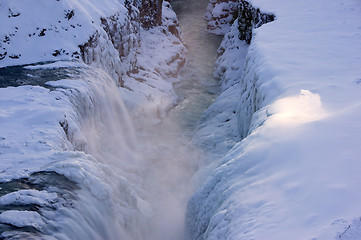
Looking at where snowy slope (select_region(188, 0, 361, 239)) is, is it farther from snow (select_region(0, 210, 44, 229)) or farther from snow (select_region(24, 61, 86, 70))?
snow (select_region(24, 61, 86, 70))

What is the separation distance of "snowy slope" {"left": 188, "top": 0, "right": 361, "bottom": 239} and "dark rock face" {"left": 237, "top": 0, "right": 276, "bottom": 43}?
3575 mm

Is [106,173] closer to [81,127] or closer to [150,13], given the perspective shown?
[81,127]

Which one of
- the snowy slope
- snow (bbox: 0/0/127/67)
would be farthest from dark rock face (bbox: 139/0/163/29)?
the snowy slope

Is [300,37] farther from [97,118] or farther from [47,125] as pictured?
[47,125]

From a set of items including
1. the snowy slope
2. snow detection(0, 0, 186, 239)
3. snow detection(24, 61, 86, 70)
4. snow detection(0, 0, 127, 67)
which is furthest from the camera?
snow detection(0, 0, 127, 67)

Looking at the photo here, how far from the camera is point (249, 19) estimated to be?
42.4ft

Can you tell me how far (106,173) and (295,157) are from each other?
10.2 feet

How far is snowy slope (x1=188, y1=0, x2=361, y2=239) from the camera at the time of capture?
2.90 m

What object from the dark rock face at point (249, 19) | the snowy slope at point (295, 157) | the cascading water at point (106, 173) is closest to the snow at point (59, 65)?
the cascading water at point (106, 173)

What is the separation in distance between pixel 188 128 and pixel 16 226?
7.24 m

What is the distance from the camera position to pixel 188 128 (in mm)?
10422

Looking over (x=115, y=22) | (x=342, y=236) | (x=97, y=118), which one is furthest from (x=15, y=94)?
(x=342, y=236)

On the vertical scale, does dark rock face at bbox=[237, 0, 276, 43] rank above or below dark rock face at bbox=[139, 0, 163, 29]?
below

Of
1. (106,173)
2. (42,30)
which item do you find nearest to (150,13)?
(42,30)
